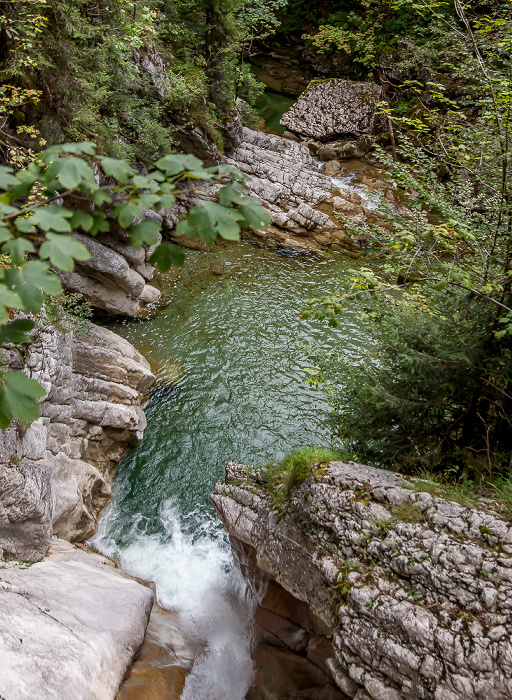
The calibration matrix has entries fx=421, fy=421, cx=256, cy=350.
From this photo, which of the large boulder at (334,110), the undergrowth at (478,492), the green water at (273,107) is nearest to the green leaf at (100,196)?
the undergrowth at (478,492)

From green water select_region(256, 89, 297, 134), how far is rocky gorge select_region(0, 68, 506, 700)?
68.2 feet

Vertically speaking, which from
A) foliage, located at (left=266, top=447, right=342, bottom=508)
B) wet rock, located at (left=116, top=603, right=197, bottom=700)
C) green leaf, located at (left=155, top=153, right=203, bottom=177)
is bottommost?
wet rock, located at (left=116, top=603, right=197, bottom=700)

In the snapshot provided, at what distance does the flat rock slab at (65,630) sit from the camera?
3.61 metres

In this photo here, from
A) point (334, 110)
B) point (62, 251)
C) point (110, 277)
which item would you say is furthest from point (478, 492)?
point (334, 110)

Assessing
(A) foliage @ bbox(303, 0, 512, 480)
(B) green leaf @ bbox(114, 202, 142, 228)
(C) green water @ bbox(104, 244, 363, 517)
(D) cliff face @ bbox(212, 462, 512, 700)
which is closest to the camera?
(B) green leaf @ bbox(114, 202, 142, 228)

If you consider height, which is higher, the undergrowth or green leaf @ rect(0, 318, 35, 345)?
green leaf @ rect(0, 318, 35, 345)

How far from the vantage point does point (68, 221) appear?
1885 mm

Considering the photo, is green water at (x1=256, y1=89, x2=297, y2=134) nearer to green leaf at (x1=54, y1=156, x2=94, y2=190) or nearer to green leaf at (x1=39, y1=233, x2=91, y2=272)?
green leaf at (x1=54, y1=156, x2=94, y2=190)

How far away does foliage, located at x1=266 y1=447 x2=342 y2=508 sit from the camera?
5.40 m

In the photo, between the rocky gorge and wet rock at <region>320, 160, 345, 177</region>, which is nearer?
the rocky gorge

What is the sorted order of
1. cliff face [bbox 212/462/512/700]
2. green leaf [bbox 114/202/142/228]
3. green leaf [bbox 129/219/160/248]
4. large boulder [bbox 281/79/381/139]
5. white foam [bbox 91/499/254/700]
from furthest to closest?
large boulder [bbox 281/79/381/139]
white foam [bbox 91/499/254/700]
cliff face [bbox 212/462/512/700]
green leaf [bbox 114/202/142/228]
green leaf [bbox 129/219/160/248]

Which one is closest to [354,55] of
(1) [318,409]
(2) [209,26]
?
(2) [209,26]

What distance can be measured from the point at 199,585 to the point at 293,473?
331cm

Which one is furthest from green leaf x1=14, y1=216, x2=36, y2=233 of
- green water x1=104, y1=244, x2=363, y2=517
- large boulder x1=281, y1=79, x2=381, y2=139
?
large boulder x1=281, y1=79, x2=381, y2=139
